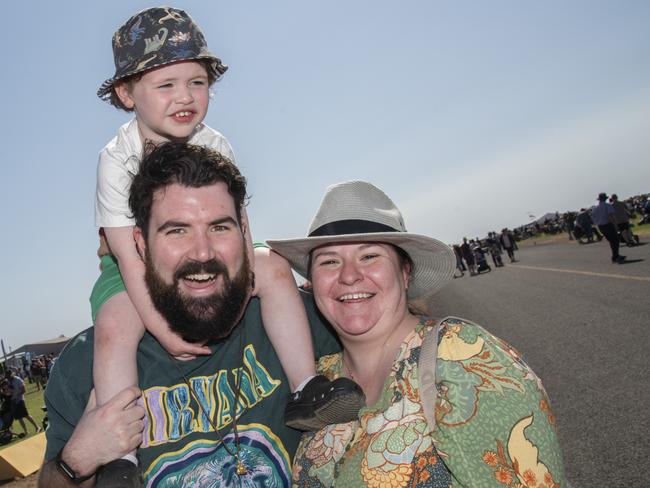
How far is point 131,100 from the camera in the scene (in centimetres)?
307

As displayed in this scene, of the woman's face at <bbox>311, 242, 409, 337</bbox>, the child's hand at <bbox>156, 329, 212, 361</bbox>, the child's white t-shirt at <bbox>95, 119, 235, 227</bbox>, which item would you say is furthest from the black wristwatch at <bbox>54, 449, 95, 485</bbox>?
the woman's face at <bbox>311, 242, 409, 337</bbox>

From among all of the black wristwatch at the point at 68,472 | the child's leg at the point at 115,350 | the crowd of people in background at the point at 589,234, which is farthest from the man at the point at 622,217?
the black wristwatch at the point at 68,472

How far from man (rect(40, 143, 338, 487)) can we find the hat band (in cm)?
42

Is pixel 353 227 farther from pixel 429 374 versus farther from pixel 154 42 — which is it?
pixel 154 42

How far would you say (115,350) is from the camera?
2.35 m

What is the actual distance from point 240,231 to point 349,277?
0.58 metres

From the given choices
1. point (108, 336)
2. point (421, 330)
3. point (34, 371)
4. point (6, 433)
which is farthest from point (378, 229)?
point (34, 371)

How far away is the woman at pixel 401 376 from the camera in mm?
1803

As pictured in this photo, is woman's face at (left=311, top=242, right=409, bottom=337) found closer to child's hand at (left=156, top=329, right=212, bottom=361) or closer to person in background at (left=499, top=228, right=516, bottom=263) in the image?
child's hand at (left=156, top=329, right=212, bottom=361)

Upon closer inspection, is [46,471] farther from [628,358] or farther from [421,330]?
[628,358]

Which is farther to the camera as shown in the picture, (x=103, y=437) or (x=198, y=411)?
(x=198, y=411)

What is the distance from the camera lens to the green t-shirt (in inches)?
92.4

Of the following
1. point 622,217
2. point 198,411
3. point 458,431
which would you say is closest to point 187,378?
point 198,411

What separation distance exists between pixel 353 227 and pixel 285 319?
2.00 ft
